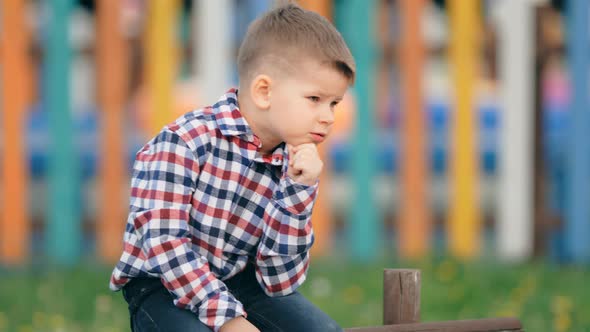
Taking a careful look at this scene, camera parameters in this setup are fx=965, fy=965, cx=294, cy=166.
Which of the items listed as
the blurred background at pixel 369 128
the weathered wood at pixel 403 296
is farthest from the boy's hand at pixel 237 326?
the blurred background at pixel 369 128

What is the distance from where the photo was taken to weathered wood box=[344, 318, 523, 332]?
8.70 feet

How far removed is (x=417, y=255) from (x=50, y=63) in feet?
8.11

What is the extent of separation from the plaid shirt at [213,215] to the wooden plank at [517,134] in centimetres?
353

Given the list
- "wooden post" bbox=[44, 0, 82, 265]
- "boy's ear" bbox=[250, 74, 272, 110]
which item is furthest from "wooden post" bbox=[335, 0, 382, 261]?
"boy's ear" bbox=[250, 74, 272, 110]

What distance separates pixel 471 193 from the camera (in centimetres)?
583

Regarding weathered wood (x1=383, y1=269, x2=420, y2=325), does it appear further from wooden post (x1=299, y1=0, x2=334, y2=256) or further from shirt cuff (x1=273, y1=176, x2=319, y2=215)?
wooden post (x1=299, y1=0, x2=334, y2=256)

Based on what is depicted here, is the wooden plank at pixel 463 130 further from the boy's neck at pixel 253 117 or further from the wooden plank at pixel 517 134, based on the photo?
the boy's neck at pixel 253 117

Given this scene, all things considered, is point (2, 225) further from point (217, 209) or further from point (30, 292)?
point (217, 209)

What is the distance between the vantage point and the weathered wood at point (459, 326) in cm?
265

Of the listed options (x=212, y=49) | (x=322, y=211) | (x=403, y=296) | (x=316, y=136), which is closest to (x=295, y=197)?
(x=316, y=136)

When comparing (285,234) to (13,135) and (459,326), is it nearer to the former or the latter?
(459,326)

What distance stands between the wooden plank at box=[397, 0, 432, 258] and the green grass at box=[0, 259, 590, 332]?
0.38 metres

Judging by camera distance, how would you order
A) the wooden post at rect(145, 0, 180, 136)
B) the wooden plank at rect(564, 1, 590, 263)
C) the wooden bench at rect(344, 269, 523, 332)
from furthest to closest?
1. the wooden plank at rect(564, 1, 590, 263)
2. the wooden post at rect(145, 0, 180, 136)
3. the wooden bench at rect(344, 269, 523, 332)

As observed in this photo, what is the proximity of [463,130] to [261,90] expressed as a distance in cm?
359
